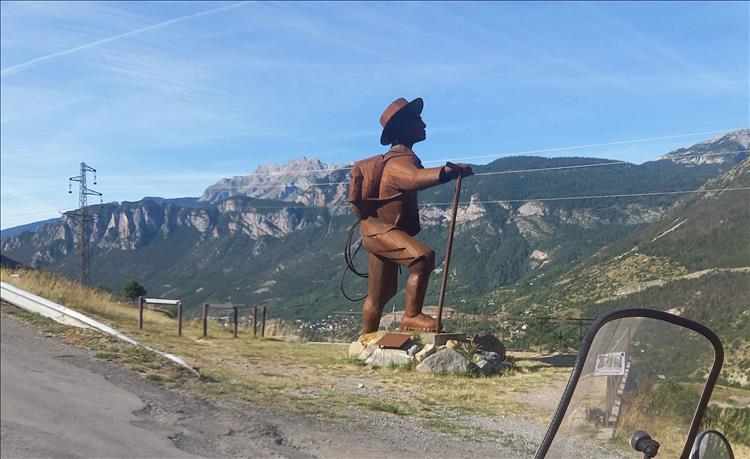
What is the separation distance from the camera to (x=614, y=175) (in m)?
52.6

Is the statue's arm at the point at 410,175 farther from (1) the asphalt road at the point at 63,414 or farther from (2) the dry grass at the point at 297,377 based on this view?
(1) the asphalt road at the point at 63,414

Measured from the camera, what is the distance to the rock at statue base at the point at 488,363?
400 inches

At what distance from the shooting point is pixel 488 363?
10289mm

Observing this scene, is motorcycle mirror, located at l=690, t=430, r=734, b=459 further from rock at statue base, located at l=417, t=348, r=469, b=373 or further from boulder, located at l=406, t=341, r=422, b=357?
boulder, located at l=406, t=341, r=422, b=357

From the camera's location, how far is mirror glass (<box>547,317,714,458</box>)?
2.17 metres

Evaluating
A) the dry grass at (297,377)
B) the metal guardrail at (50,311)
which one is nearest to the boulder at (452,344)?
the dry grass at (297,377)

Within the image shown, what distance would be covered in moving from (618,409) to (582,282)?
18720mm

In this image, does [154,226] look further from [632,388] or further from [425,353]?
[632,388]

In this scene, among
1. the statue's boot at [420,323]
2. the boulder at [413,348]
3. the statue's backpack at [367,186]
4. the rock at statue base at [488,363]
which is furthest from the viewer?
the statue's backpack at [367,186]

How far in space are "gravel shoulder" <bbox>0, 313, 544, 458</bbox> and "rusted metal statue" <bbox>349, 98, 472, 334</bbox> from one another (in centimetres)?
443

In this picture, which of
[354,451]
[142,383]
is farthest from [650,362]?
[142,383]

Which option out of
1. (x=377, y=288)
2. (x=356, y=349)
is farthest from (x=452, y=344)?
(x=377, y=288)

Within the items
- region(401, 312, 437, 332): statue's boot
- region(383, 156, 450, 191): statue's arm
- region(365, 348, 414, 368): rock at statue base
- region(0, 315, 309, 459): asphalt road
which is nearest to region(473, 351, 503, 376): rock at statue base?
region(401, 312, 437, 332): statue's boot

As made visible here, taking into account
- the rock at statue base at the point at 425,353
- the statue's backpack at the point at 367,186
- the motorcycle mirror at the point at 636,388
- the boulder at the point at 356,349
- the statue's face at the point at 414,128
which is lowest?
the boulder at the point at 356,349
